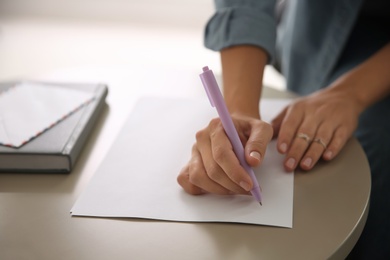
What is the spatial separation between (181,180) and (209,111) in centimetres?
21

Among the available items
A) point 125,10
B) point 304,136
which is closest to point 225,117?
point 304,136

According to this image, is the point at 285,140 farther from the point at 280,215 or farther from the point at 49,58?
the point at 49,58

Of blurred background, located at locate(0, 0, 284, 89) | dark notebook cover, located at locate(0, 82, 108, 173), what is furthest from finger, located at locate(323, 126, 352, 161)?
blurred background, located at locate(0, 0, 284, 89)

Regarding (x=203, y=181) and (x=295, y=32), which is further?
(x=295, y=32)

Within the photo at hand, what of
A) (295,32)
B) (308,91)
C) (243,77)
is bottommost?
(308,91)

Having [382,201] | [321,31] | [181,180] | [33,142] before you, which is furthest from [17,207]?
[321,31]

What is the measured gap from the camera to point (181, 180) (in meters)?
0.63

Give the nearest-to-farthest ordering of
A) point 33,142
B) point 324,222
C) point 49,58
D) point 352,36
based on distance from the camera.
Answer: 1. point 324,222
2. point 33,142
3. point 352,36
4. point 49,58

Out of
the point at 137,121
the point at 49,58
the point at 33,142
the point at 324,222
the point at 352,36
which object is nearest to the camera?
the point at 324,222

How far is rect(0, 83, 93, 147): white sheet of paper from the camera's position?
0.71 m

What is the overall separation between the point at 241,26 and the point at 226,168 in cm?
35

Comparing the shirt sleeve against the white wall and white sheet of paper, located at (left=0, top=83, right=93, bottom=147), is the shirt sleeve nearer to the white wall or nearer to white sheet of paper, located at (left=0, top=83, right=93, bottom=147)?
white sheet of paper, located at (left=0, top=83, right=93, bottom=147)

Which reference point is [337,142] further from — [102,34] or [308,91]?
[102,34]

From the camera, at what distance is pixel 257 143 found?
63cm
